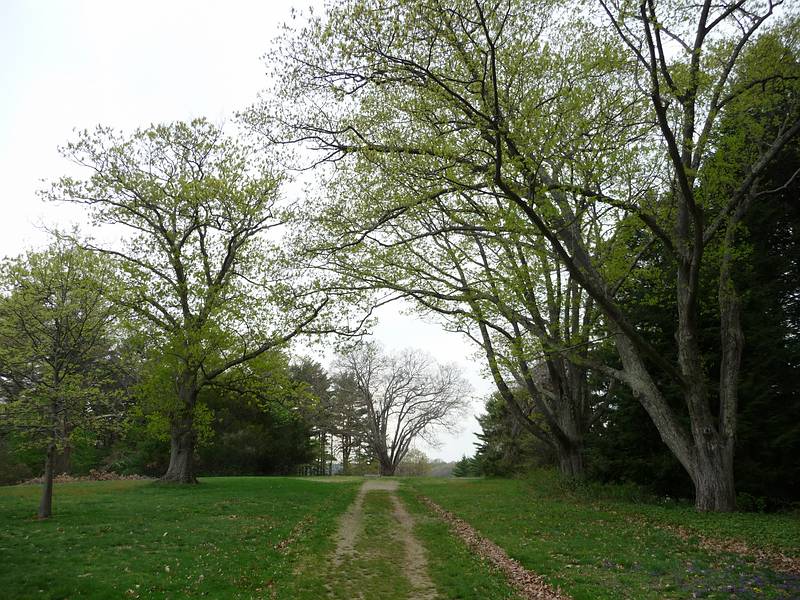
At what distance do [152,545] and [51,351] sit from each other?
5787mm

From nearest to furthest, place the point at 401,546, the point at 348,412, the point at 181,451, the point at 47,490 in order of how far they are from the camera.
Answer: the point at 401,546 < the point at 47,490 < the point at 181,451 < the point at 348,412

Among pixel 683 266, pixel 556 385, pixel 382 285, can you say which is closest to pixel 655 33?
pixel 683 266

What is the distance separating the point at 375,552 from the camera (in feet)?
32.2

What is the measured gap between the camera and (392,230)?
54.1 feet

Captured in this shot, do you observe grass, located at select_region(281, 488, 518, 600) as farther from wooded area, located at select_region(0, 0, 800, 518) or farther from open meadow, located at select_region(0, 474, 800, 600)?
wooded area, located at select_region(0, 0, 800, 518)

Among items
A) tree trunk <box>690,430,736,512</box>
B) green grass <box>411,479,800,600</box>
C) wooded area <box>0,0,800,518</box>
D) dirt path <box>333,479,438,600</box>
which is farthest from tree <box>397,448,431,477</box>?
tree trunk <box>690,430,736,512</box>

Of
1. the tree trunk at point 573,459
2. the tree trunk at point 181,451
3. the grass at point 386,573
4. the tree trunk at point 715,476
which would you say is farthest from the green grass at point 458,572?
the tree trunk at point 181,451

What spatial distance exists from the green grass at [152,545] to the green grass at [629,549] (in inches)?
165

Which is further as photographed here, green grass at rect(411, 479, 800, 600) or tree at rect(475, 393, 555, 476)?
tree at rect(475, 393, 555, 476)

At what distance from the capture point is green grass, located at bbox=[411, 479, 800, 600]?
662 cm

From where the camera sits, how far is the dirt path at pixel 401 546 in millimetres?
7644

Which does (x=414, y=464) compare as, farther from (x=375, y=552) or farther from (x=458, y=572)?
(x=458, y=572)

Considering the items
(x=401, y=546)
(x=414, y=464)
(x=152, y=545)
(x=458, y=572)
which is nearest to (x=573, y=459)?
(x=401, y=546)

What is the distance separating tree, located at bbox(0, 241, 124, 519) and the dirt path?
6315mm
